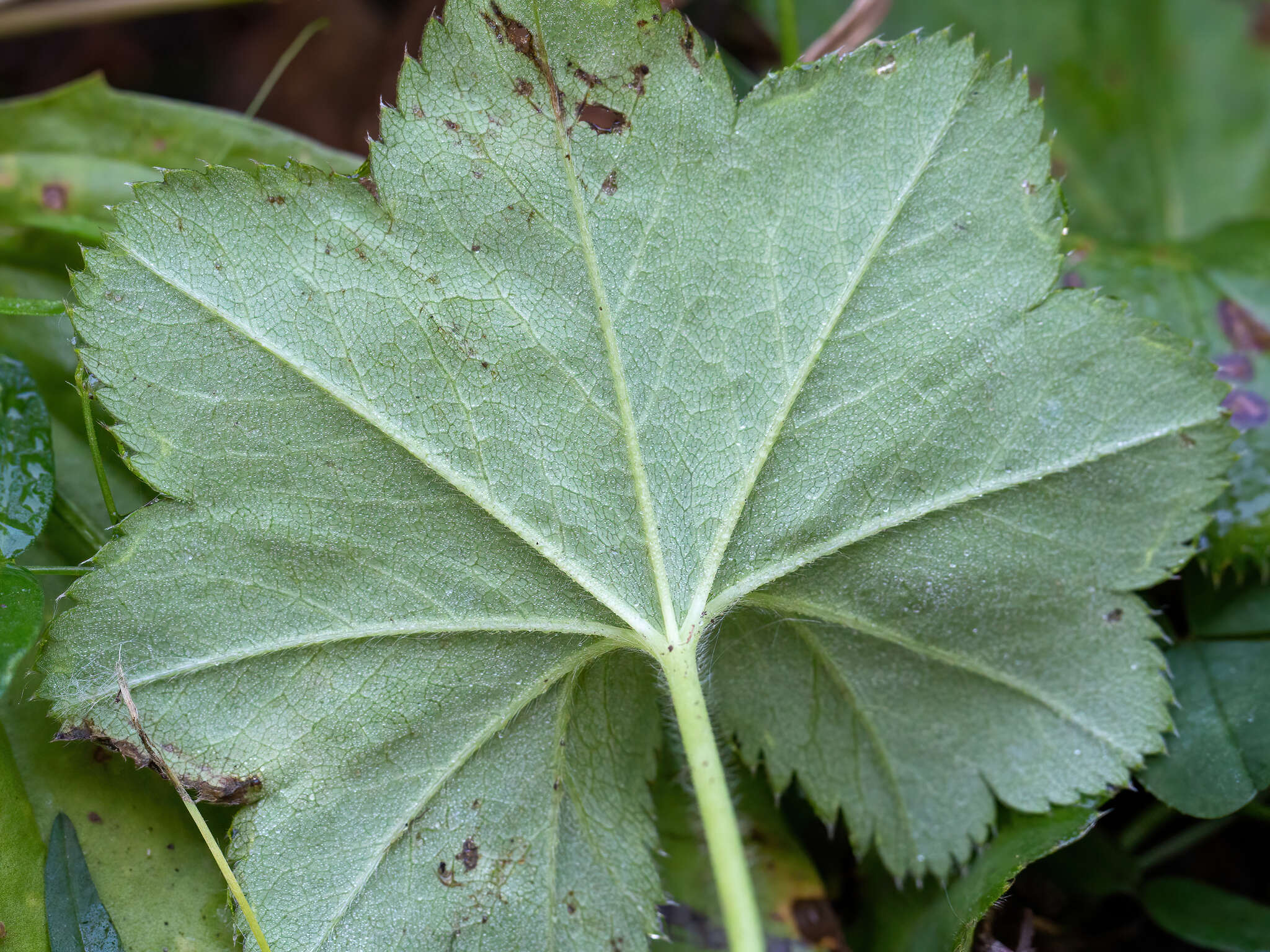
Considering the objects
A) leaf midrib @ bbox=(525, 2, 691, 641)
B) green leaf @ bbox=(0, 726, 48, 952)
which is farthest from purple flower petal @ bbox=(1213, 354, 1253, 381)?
green leaf @ bbox=(0, 726, 48, 952)

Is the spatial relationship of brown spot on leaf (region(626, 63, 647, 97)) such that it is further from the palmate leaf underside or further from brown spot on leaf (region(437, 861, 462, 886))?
brown spot on leaf (region(437, 861, 462, 886))

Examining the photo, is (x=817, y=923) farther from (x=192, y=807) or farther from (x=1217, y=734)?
(x=192, y=807)

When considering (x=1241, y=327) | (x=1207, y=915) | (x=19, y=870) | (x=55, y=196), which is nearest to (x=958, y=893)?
(x=1207, y=915)

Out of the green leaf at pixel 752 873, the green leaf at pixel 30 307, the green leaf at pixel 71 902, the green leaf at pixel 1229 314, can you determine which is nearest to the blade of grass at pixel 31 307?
the green leaf at pixel 30 307

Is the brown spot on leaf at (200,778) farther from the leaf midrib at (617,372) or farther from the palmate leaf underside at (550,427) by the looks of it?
the leaf midrib at (617,372)

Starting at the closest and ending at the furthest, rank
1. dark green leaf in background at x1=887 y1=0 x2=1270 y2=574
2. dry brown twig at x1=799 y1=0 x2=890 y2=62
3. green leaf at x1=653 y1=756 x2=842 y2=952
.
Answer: green leaf at x1=653 y1=756 x2=842 y2=952 < dry brown twig at x1=799 y1=0 x2=890 y2=62 < dark green leaf in background at x1=887 y1=0 x2=1270 y2=574

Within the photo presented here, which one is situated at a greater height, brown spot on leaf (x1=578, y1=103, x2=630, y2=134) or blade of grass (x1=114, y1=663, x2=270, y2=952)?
brown spot on leaf (x1=578, y1=103, x2=630, y2=134)
